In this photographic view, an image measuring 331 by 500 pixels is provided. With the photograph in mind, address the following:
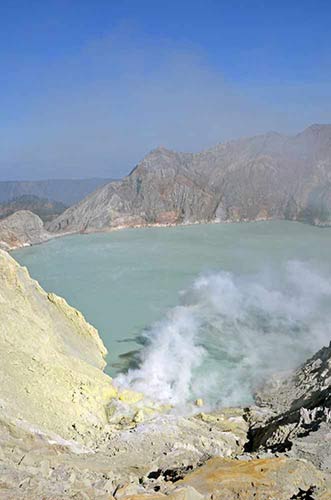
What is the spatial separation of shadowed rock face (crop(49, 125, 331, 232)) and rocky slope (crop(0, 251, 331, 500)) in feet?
149

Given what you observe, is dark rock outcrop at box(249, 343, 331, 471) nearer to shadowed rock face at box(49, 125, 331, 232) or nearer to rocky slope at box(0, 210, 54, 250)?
rocky slope at box(0, 210, 54, 250)

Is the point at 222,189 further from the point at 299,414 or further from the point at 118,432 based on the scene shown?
the point at 118,432

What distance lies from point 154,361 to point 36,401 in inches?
257

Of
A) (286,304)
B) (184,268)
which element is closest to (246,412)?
(286,304)

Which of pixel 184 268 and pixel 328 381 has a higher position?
pixel 328 381

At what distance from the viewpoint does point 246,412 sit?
1166cm

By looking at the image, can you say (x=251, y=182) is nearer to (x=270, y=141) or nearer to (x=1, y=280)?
(x=270, y=141)

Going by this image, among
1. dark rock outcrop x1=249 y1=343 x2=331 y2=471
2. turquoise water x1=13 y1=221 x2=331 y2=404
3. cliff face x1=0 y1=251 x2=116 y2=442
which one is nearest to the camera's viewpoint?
dark rock outcrop x1=249 y1=343 x2=331 y2=471

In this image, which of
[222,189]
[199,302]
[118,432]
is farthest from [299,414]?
[222,189]

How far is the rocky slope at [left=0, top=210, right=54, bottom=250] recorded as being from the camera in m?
46.8

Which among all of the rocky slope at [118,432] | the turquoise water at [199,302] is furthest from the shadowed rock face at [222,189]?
the rocky slope at [118,432]

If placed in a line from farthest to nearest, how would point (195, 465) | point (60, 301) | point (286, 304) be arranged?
1. point (286, 304)
2. point (60, 301)
3. point (195, 465)

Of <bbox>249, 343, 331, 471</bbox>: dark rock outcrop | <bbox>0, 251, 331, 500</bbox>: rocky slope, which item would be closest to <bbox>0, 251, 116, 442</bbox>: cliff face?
<bbox>0, 251, 331, 500</bbox>: rocky slope

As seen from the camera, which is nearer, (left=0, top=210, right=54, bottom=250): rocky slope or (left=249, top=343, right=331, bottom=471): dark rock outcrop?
(left=249, top=343, right=331, bottom=471): dark rock outcrop
